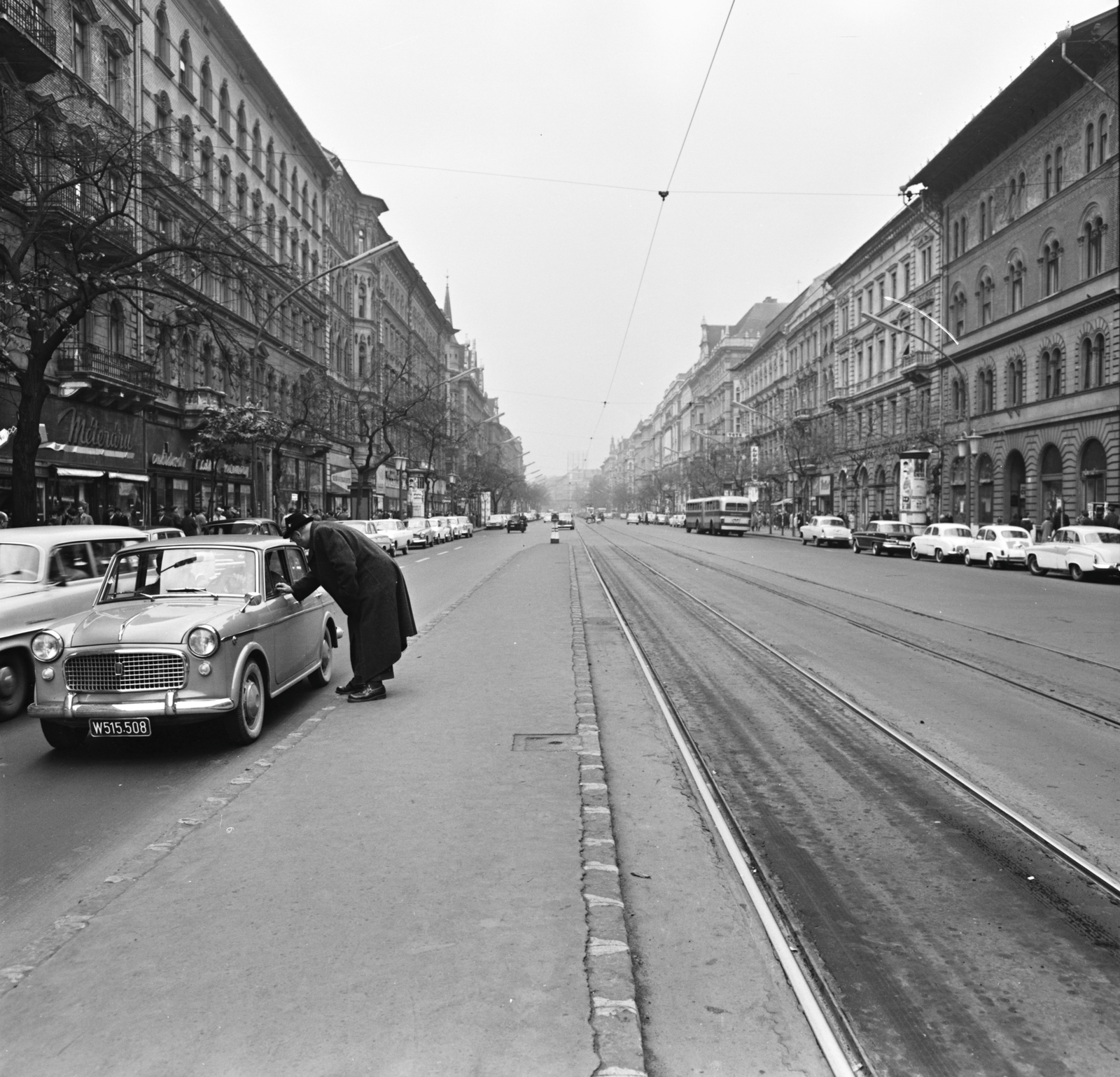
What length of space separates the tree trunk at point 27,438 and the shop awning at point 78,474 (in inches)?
454

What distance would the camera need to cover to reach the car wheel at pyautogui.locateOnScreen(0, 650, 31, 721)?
834 centimetres

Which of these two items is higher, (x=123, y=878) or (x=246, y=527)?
(x=246, y=527)

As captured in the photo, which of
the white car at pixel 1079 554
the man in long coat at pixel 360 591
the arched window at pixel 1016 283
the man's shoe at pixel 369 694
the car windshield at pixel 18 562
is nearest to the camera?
the man in long coat at pixel 360 591

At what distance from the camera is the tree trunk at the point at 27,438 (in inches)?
653

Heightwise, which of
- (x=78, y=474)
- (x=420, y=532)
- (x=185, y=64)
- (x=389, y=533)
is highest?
(x=185, y=64)

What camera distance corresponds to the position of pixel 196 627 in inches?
271

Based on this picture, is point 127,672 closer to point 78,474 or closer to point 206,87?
point 78,474

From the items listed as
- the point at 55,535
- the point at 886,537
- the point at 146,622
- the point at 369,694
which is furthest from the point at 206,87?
the point at 146,622

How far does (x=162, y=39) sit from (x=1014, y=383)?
35907 mm

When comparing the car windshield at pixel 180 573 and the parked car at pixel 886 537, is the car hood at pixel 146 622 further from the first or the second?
the parked car at pixel 886 537

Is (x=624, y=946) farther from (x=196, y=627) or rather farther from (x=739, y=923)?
(x=196, y=627)

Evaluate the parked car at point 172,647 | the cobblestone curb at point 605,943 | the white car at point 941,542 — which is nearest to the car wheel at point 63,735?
the parked car at point 172,647

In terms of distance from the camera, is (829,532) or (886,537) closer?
(886,537)

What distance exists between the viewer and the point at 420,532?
157 ft
